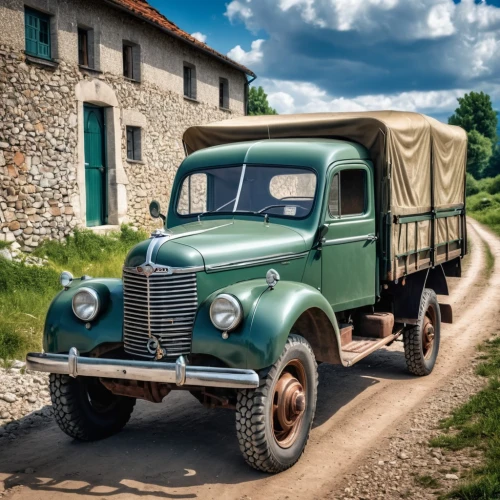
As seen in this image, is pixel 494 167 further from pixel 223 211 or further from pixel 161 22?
pixel 223 211

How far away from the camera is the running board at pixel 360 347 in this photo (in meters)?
5.64

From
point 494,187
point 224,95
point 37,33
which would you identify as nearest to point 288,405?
point 37,33

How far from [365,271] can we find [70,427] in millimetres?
2902

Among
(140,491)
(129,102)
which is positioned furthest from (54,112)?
(140,491)

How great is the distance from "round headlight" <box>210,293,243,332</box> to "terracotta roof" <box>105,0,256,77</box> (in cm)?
1233

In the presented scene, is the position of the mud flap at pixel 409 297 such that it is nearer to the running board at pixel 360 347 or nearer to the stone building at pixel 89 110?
the running board at pixel 360 347

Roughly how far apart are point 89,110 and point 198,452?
11.6 meters

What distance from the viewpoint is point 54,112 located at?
13898 millimetres

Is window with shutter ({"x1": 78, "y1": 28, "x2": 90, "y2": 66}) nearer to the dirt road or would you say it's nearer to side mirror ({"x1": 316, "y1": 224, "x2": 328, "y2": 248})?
the dirt road

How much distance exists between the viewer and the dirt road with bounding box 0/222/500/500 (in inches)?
176

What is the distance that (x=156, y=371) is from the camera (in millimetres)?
4422

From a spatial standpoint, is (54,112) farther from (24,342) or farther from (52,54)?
(24,342)

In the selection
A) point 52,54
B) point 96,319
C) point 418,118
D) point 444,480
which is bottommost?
point 444,480

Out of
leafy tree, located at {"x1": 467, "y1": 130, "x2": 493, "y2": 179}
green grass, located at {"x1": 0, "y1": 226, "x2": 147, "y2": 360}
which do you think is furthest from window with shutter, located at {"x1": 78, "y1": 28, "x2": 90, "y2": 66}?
leafy tree, located at {"x1": 467, "y1": 130, "x2": 493, "y2": 179}
